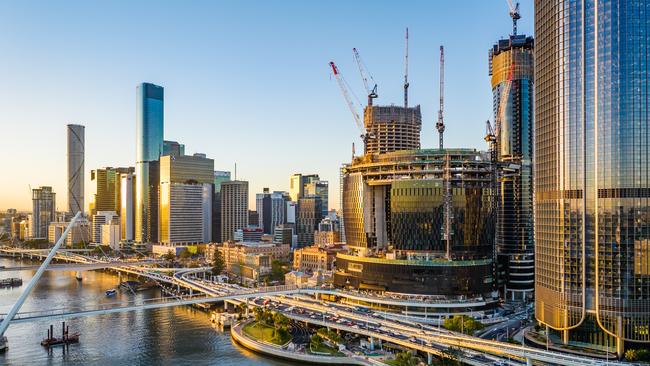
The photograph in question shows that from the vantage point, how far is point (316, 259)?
144m

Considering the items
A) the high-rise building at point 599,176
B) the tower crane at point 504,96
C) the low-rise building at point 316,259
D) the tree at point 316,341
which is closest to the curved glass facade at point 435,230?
the tower crane at point 504,96

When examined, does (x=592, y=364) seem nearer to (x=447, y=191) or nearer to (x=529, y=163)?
(x=447, y=191)

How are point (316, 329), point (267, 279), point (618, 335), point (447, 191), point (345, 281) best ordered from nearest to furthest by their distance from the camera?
point (618, 335)
point (316, 329)
point (447, 191)
point (345, 281)
point (267, 279)

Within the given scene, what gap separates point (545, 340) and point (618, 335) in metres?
8.75

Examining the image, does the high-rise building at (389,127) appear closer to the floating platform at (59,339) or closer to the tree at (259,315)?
the tree at (259,315)

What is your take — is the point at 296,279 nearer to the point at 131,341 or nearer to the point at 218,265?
the point at 218,265

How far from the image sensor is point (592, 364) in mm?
52375

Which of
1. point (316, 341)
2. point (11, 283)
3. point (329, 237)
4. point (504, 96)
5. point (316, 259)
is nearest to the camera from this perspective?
point (316, 341)

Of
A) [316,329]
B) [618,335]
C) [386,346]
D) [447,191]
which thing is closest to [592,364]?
[618,335]

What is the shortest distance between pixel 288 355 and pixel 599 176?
42.3m

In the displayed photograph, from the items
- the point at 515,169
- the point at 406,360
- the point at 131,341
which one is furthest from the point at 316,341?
the point at 515,169

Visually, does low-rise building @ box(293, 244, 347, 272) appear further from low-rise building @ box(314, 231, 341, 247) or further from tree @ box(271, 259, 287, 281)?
low-rise building @ box(314, 231, 341, 247)

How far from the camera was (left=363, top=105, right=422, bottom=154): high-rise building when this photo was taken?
190 metres

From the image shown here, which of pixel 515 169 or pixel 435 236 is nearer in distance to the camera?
pixel 435 236
